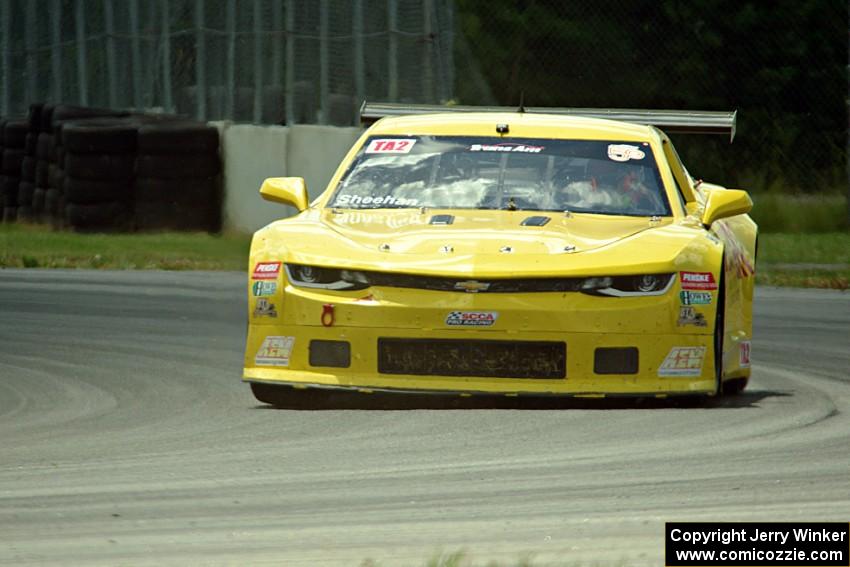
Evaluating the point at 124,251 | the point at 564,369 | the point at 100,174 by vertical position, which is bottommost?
the point at 124,251

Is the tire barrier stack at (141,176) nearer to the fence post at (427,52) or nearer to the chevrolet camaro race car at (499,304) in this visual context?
the fence post at (427,52)

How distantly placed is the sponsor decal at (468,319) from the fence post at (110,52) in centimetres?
1937

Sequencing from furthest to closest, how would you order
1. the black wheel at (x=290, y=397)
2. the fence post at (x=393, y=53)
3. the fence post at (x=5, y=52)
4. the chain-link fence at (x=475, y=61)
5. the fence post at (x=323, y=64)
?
the fence post at (x=5, y=52)
the fence post at (x=323, y=64)
the chain-link fence at (x=475, y=61)
the fence post at (x=393, y=53)
the black wheel at (x=290, y=397)

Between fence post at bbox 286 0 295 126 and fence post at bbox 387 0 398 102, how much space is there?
1783 millimetres

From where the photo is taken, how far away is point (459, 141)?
8984 millimetres

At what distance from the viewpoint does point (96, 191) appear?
2070cm

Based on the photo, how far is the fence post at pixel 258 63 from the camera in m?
22.5

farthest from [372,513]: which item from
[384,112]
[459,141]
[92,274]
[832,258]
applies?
[832,258]

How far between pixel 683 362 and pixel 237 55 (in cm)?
1618

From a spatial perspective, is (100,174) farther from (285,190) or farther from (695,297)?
(695,297)

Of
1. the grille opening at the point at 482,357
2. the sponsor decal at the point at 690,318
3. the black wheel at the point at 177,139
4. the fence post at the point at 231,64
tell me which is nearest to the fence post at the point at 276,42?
the fence post at the point at 231,64

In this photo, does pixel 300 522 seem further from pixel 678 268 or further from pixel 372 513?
pixel 678 268

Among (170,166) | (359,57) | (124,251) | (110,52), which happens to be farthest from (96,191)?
(110,52)

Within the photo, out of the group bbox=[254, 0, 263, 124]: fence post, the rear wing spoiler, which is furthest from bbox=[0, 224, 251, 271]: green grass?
the rear wing spoiler
